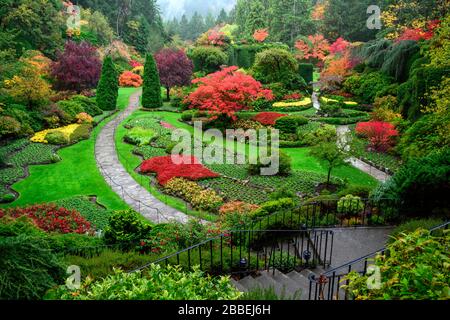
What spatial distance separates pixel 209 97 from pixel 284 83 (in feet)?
42.4

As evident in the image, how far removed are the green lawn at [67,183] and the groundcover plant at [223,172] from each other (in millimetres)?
117

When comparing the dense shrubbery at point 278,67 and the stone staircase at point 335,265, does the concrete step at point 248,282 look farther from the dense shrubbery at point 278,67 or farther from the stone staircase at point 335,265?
the dense shrubbery at point 278,67

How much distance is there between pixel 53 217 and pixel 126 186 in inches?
168

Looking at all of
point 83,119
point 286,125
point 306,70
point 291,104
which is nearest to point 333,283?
point 286,125

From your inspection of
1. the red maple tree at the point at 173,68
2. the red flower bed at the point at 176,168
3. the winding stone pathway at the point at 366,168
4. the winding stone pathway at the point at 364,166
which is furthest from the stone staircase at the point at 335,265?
the red maple tree at the point at 173,68

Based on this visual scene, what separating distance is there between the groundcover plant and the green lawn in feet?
0.38

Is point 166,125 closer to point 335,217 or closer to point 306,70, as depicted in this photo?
point 335,217

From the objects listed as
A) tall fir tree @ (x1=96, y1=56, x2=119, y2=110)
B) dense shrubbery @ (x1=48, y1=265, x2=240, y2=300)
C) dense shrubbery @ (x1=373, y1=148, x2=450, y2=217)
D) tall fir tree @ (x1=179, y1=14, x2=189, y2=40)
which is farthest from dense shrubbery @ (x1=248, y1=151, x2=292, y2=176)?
tall fir tree @ (x1=179, y1=14, x2=189, y2=40)

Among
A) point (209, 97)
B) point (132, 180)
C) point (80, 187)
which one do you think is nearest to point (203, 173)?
point (132, 180)

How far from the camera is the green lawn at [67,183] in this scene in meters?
16.2

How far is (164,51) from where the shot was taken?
37.8 m

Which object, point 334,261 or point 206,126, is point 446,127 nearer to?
point 334,261

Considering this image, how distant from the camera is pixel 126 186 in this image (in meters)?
17.6

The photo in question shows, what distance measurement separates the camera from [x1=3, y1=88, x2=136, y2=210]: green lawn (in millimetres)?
16234
